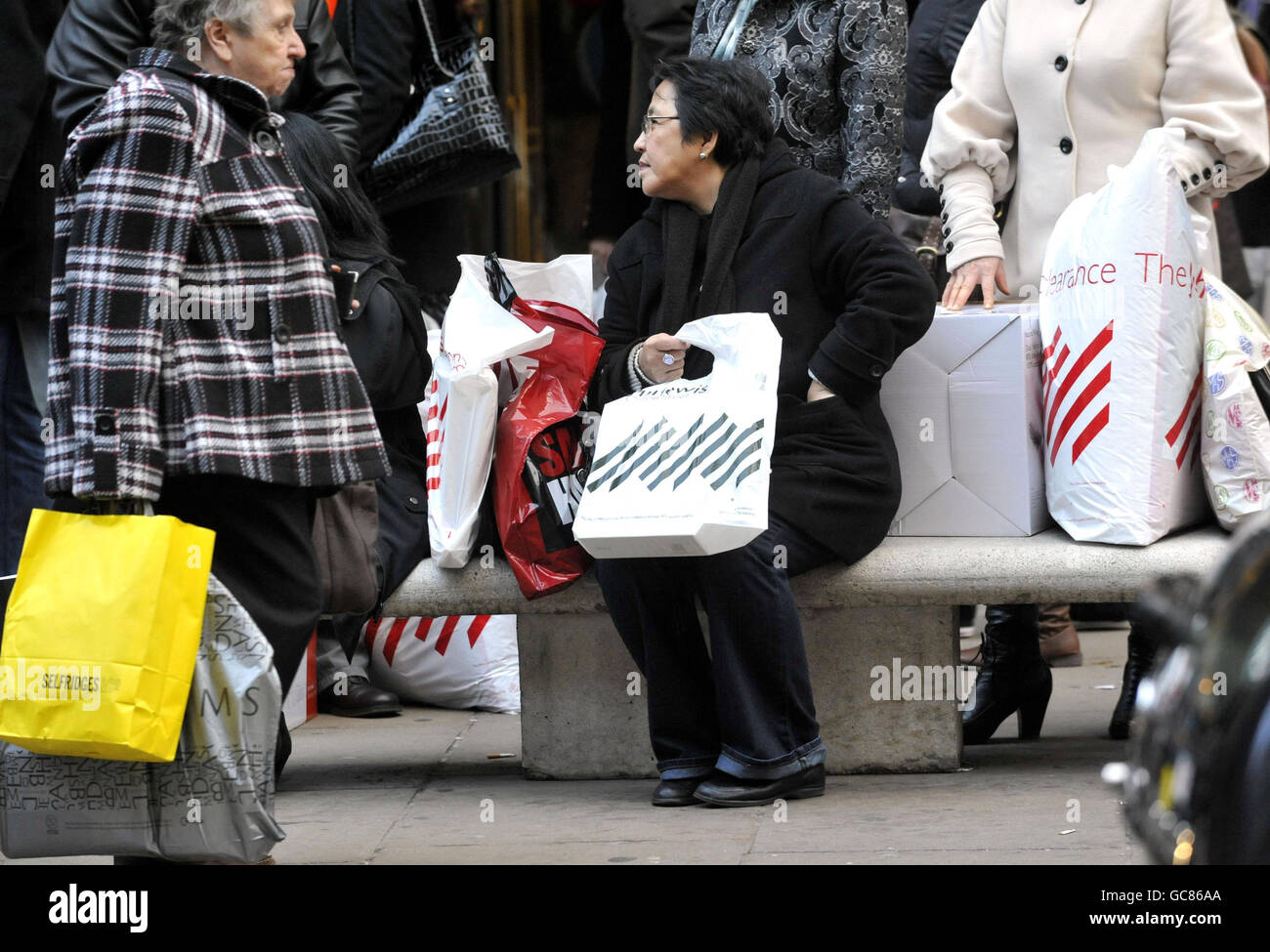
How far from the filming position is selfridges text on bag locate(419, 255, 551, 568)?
4352mm

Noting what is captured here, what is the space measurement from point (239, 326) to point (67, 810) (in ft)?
3.15

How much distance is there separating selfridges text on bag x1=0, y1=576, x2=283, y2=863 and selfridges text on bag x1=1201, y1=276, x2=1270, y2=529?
2.30 meters

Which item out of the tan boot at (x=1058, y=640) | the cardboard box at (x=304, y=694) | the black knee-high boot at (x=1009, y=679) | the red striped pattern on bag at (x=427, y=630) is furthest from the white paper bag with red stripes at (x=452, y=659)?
the tan boot at (x=1058, y=640)

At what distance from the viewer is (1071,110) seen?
15.8 feet

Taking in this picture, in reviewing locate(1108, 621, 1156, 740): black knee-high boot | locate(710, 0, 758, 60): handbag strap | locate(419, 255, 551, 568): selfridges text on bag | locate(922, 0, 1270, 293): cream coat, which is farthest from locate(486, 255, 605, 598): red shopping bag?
locate(1108, 621, 1156, 740): black knee-high boot

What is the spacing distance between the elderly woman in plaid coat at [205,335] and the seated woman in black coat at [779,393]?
0.98 m

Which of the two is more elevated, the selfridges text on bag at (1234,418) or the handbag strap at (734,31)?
the handbag strap at (734,31)

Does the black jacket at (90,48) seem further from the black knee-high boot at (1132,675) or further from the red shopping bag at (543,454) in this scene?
the black knee-high boot at (1132,675)

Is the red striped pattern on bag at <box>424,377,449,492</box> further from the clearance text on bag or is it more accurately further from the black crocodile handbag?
the clearance text on bag

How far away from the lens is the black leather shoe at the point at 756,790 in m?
4.13

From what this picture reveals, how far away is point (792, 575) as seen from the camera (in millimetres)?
4266

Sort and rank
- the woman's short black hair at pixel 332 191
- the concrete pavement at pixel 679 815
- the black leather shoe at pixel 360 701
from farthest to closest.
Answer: the black leather shoe at pixel 360 701
the woman's short black hair at pixel 332 191
the concrete pavement at pixel 679 815

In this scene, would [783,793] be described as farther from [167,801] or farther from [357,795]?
[167,801]

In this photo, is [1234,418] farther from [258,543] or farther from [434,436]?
[258,543]
